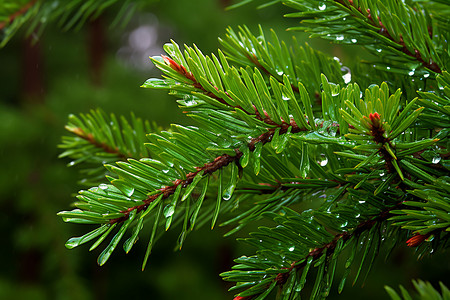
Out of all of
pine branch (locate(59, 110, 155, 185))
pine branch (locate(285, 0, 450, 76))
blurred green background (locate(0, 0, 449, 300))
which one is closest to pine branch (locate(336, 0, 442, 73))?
pine branch (locate(285, 0, 450, 76))

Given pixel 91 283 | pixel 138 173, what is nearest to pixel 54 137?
pixel 91 283

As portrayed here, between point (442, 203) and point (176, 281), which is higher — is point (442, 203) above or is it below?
above

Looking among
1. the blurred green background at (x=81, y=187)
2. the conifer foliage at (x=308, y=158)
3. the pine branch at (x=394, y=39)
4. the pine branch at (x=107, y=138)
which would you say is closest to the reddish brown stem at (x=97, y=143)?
the pine branch at (x=107, y=138)

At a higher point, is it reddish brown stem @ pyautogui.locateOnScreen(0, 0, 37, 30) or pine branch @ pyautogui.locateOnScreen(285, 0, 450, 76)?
reddish brown stem @ pyautogui.locateOnScreen(0, 0, 37, 30)

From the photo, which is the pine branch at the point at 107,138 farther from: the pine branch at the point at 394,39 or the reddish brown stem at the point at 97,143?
the pine branch at the point at 394,39

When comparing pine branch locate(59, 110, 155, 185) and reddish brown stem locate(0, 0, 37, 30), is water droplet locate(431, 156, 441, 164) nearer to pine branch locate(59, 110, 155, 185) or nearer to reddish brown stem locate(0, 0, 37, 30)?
pine branch locate(59, 110, 155, 185)

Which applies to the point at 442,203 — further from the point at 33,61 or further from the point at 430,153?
the point at 33,61
